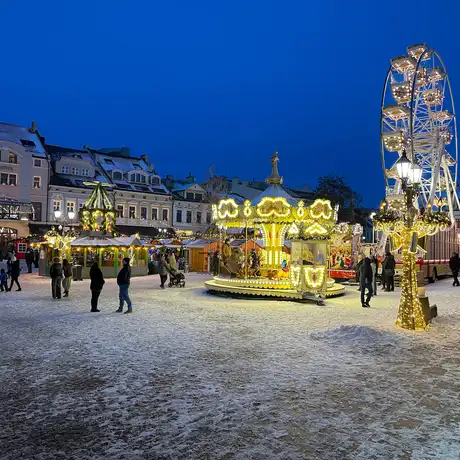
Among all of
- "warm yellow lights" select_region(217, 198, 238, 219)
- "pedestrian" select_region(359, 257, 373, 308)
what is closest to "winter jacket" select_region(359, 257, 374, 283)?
"pedestrian" select_region(359, 257, 373, 308)

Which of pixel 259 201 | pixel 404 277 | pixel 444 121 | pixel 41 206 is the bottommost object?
pixel 404 277

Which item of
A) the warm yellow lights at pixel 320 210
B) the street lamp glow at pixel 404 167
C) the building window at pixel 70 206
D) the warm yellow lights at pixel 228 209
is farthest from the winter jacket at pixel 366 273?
the building window at pixel 70 206

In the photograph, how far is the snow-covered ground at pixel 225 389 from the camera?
4.61 metres

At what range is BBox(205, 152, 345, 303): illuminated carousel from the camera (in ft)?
55.1

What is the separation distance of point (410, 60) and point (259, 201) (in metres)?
15.9

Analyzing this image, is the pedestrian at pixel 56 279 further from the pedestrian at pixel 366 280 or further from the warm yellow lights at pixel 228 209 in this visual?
the pedestrian at pixel 366 280

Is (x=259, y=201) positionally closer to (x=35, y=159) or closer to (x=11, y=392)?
(x=11, y=392)

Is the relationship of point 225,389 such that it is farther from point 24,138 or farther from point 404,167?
point 24,138

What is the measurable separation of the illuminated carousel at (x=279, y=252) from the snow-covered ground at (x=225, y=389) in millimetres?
4670

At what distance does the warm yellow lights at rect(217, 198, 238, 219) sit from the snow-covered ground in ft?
30.2

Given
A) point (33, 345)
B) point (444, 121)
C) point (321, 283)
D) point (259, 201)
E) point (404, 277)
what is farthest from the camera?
point (444, 121)

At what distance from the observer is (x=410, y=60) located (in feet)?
95.1

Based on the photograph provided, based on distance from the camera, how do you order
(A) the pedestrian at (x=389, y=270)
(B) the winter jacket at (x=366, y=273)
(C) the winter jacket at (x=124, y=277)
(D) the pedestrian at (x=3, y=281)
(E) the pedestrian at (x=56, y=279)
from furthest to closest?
(A) the pedestrian at (x=389, y=270), (D) the pedestrian at (x=3, y=281), (E) the pedestrian at (x=56, y=279), (B) the winter jacket at (x=366, y=273), (C) the winter jacket at (x=124, y=277)

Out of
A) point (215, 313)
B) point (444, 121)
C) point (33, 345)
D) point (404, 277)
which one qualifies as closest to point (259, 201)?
point (215, 313)
